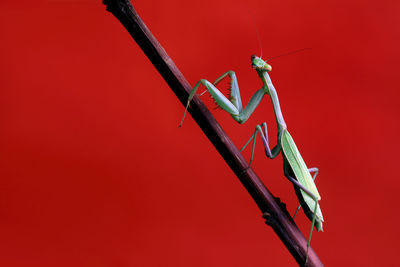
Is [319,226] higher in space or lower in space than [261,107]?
lower

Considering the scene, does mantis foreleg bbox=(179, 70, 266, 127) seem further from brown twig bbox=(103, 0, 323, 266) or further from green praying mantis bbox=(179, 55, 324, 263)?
brown twig bbox=(103, 0, 323, 266)

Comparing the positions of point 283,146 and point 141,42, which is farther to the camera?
point 283,146

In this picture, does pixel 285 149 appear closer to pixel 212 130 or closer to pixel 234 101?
pixel 234 101

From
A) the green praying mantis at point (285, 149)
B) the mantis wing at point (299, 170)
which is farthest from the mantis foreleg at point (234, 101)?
the mantis wing at point (299, 170)

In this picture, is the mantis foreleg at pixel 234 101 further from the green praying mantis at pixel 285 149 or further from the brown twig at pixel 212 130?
the brown twig at pixel 212 130

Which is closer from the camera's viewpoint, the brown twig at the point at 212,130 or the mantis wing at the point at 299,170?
the brown twig at the point at 212,130

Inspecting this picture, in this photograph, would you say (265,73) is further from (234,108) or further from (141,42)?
(141,42)

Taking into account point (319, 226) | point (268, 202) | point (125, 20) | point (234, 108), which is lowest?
point (319, 226)

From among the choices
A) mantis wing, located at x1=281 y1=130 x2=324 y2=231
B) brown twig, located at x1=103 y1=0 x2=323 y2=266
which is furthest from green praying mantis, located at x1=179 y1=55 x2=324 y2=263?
brown twig, located at x1=103 y1=0 x2=323 y2=266

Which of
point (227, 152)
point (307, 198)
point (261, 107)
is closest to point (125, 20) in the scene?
point (227, 152)
